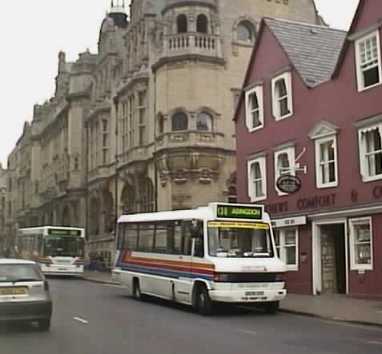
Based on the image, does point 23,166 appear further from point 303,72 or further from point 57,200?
point 303,72

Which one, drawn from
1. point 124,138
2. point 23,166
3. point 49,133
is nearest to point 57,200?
point 49,133

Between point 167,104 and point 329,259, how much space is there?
53.3ft

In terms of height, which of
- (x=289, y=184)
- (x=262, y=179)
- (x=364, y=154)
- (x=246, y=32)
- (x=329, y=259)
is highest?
(x=246, y=32)

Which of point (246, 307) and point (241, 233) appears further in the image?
point (246, 307)

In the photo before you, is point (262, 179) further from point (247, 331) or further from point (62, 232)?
point (62, 232)

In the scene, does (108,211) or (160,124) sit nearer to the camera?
(160,124)

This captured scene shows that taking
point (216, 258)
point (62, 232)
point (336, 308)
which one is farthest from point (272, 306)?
point (62, 232)

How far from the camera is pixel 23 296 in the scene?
14773 mm

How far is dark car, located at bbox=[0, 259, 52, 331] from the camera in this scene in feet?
47.8

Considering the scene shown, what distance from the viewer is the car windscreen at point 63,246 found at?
3997 cm

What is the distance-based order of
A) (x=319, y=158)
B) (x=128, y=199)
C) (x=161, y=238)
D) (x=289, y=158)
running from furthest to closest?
(x=128, y=199) < (x=289, y=158) < (x=319, y=158) < (x=161, y=238)

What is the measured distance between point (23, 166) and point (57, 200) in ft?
83.3

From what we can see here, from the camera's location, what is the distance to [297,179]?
25.4 metres

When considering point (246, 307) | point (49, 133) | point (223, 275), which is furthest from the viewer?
point (49, 133)
